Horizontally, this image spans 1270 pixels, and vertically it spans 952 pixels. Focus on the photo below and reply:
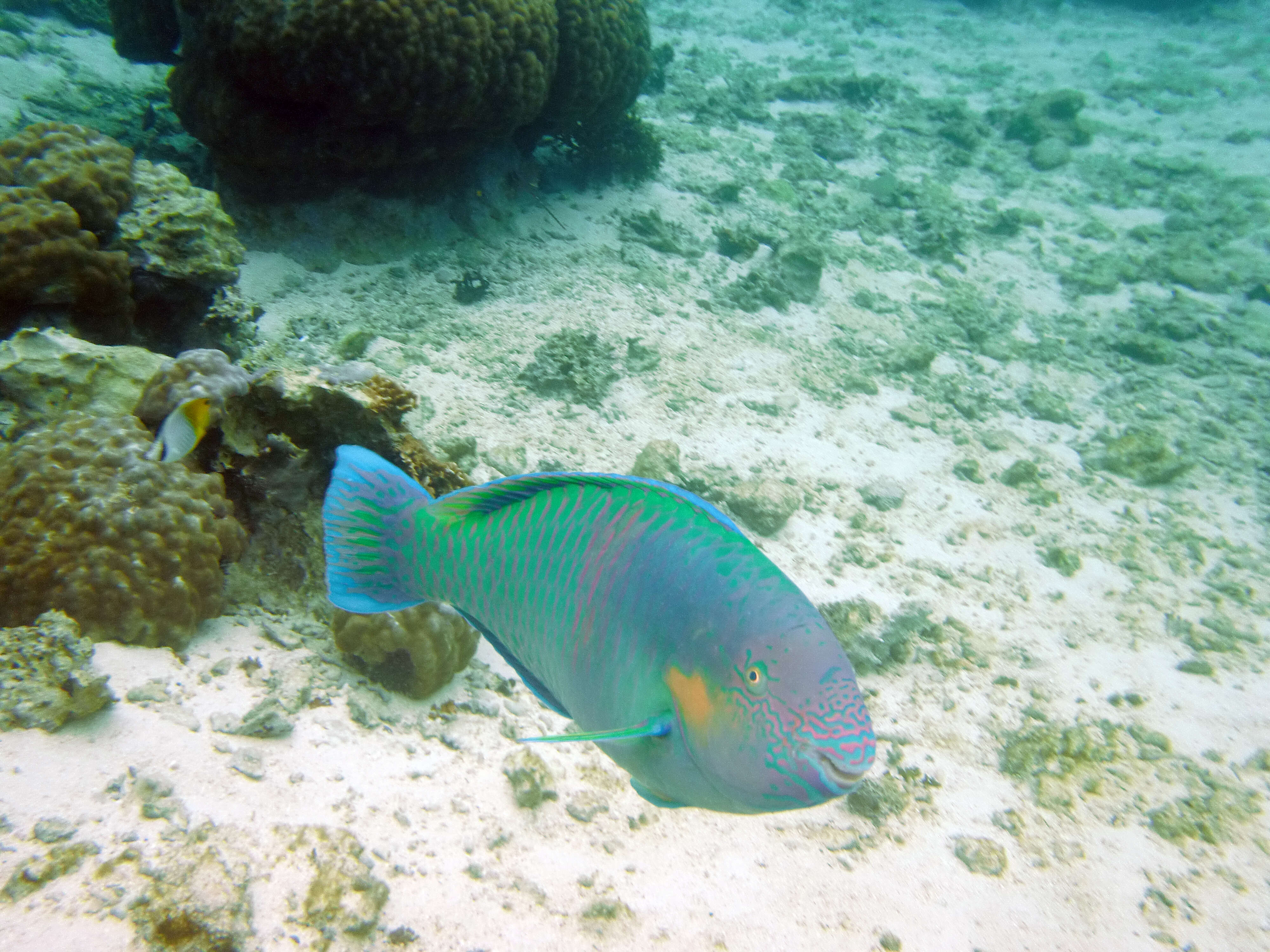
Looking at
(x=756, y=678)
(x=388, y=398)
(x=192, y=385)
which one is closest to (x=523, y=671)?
(x=756, y=678)

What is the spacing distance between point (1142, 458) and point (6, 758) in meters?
8.18

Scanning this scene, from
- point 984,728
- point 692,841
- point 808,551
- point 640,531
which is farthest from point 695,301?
point 640,531

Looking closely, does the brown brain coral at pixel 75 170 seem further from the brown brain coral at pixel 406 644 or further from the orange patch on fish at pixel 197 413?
the brown brain coral at pixel 406 644

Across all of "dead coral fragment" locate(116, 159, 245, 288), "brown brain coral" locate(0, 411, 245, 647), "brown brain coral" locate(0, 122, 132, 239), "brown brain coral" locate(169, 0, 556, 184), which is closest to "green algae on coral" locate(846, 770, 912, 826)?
"brown brain coral" locate(0, 411, 245, 647)

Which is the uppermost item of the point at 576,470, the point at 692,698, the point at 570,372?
the point at 692,698

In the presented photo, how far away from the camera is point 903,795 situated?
3199 millimetres

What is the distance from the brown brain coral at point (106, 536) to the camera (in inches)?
92.6

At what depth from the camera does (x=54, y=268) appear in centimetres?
351

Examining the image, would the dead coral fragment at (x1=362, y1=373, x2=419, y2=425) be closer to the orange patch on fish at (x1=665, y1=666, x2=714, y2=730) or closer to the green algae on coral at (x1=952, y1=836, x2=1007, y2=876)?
the orange patch on fish at (x1=665, y1=666, x2=714, y2=730)

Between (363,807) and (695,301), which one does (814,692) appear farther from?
(695,301)

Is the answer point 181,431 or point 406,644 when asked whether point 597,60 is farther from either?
point 406,644

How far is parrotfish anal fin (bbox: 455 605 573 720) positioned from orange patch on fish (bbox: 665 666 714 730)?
0.39 metres

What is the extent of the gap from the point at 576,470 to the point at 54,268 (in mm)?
3153

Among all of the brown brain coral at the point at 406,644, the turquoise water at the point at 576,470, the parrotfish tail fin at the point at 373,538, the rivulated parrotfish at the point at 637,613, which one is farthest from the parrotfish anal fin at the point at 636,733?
the brown brain coral at the point at 406,644
